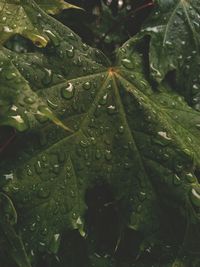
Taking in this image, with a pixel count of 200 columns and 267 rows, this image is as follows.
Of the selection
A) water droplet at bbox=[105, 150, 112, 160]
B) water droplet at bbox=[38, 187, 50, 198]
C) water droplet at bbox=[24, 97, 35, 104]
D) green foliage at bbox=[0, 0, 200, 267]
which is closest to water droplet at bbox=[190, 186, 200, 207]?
green foliage at bbox=[0, 0, 200, 267]

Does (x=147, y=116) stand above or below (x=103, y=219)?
above

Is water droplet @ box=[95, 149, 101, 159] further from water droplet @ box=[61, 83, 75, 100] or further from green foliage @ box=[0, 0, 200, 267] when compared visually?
water droplet @ box=[61, 83, 75, 100]

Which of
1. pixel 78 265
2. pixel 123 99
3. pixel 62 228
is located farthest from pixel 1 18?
pixel 78 265

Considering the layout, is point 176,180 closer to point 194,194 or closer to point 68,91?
point 194,194

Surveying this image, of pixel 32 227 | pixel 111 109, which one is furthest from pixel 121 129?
pixel 32 227

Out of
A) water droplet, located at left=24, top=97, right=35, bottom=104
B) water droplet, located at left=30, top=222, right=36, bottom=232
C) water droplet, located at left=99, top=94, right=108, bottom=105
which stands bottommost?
water droplet, located at left=30, top=222, right=36, bottom=232

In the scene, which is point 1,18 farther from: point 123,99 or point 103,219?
point 103,219

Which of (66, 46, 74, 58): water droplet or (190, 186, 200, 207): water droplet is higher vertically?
(66, 46, 74, 58): water droplet
